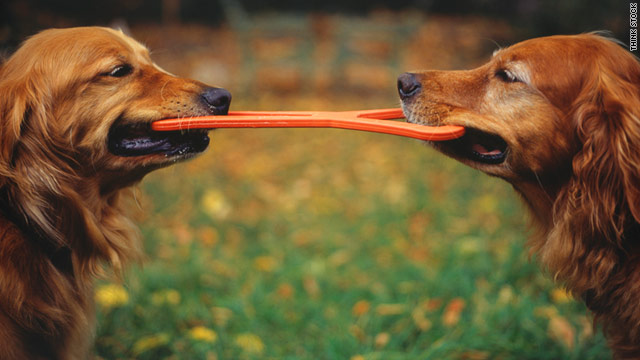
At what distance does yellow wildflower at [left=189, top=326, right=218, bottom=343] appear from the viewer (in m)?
3.06

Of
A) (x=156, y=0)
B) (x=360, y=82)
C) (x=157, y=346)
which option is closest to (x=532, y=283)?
(x=157, y=346)

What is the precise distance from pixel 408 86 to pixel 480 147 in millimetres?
463

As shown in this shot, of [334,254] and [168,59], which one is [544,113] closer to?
[334,254]

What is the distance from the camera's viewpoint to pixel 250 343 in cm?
306

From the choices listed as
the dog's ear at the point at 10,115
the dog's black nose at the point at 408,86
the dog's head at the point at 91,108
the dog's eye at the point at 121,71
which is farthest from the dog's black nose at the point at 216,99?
the dog's black nose at the point at 408,86

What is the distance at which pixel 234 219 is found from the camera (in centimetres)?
483

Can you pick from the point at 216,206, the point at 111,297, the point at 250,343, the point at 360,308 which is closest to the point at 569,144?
the point at 360,308

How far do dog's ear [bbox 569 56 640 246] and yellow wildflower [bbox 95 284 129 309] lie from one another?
2712mm

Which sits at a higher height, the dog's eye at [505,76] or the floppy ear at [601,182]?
the dog's eye at [505,76]

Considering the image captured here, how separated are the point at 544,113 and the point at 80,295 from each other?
2.27 metres

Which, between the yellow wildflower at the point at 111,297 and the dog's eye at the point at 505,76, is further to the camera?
the yellow wildflower at the point at 111,297

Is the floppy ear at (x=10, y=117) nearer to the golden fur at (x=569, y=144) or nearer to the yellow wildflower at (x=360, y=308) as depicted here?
the golden fur at (x=569, y=144)

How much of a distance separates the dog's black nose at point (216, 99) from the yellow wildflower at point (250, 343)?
138cm

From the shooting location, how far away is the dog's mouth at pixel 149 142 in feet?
8.02
